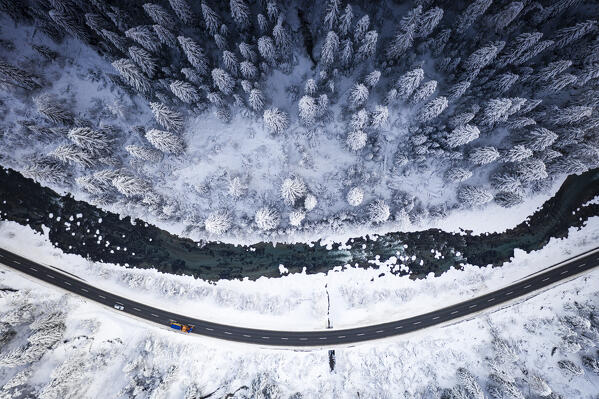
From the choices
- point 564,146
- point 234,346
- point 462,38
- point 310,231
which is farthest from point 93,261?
point 564,146

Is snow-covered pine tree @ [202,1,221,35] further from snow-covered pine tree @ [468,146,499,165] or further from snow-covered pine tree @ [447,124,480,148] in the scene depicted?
snow-covered pine tree @ [468,146,499,165]

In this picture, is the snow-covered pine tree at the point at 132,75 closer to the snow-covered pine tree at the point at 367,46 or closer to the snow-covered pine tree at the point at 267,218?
the snow-covered pine tree at the point at 267,218

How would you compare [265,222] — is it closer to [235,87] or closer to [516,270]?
[235,87]

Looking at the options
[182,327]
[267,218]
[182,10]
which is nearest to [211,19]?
[182,10]

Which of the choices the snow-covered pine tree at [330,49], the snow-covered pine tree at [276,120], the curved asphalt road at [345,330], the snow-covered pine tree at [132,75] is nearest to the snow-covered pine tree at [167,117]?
the snow-covered pine tree at [132,75]

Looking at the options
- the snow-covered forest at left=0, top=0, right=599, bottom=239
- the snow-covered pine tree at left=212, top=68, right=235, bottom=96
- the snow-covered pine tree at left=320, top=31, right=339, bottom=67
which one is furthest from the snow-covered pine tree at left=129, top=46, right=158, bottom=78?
the snow-covered pine tree at left=320, top=31, right=339, bottom=67

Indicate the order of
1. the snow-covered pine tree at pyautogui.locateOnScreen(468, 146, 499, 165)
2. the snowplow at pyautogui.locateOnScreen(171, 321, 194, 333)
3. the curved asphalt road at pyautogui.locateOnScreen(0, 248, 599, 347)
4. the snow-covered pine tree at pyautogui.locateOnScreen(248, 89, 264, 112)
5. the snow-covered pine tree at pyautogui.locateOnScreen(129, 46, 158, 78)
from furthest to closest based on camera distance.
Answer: the curved asphalt road at pyautogui.locateOnScreen(0, 248, 599, 347) → the snowplow at pyautogui.locateOnScreen(171, 321, 194, 333) → the snow-covered pine tree at pyautogui.locateOnScreen(248, 89, 264, 112) → the snow-covered pine tree at pyautogui.locateOnScreen(468, 146, 499, 165) → the snow-covered pine tree at pyautogui.locateOnScreen(129, 46, 158, 78)
